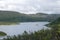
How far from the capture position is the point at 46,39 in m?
24.0

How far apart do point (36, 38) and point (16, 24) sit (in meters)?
40.7

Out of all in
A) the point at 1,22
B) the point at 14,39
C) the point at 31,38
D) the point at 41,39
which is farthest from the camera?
the point at 1,22

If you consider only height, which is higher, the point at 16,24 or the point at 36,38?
the point at 36,38

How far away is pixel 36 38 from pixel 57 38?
3240 millimetres

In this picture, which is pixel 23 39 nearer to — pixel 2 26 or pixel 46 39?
pixel 46 39

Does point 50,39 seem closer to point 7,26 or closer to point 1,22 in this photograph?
point 7,26

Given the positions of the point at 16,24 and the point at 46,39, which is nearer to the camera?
the point at 46,39

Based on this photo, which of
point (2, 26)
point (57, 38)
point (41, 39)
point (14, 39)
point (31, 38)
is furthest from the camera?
point (2, 26)

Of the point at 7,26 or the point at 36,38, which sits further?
the point at 7,26

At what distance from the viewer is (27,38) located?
86.9ft

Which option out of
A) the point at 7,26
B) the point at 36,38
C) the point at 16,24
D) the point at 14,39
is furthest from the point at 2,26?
the point at 36,38

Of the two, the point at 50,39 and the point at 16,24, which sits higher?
the point at 50,39

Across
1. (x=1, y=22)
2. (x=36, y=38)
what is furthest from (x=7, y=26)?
(x=36, y=38)

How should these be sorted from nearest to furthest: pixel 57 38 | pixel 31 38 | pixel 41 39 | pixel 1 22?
pixel 57 38 → pixel 41 39 → pixel 31 38 → pixel 1 22
